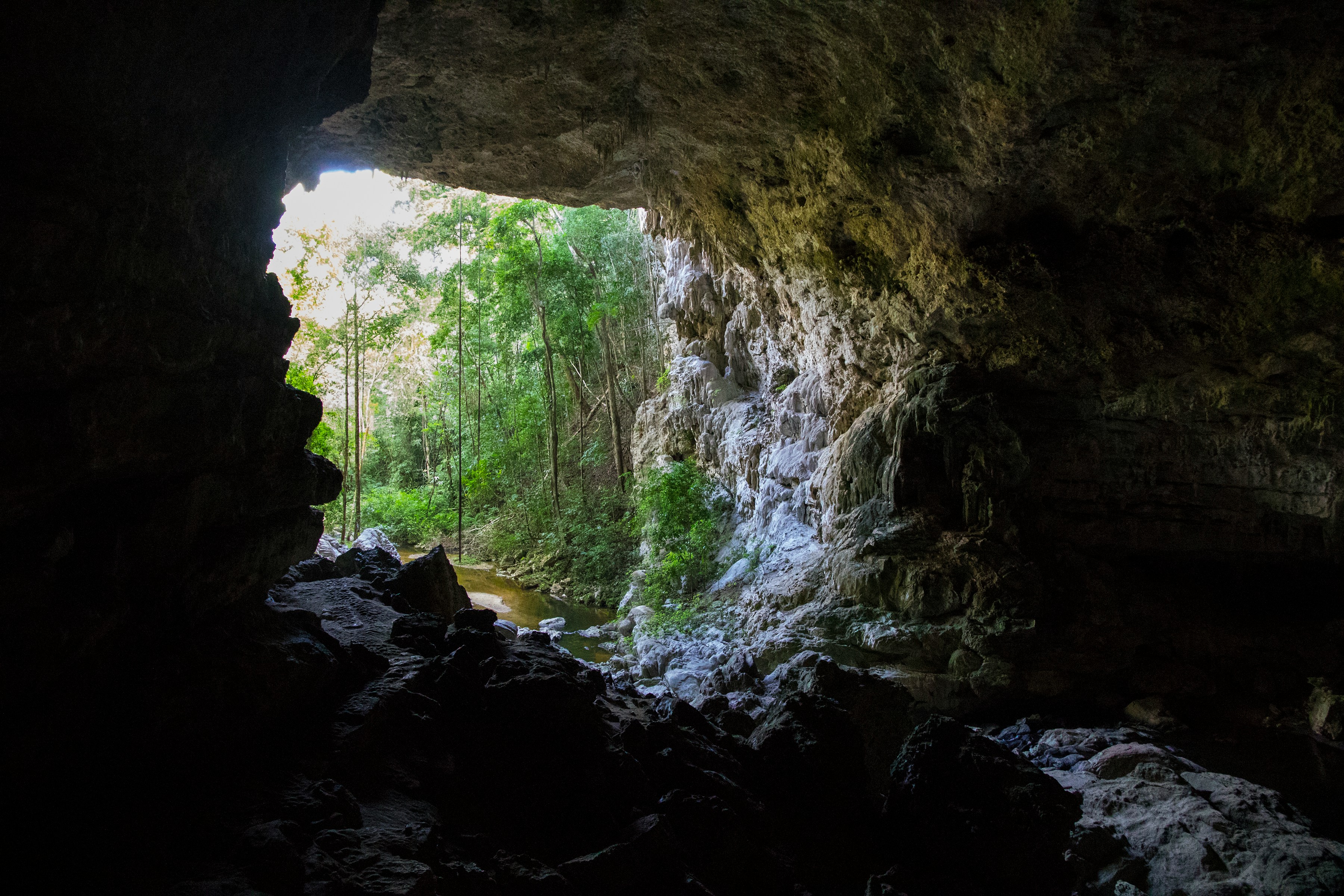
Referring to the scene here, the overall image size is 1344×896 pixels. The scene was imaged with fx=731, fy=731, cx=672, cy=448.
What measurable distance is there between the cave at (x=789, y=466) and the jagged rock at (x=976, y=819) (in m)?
0.03

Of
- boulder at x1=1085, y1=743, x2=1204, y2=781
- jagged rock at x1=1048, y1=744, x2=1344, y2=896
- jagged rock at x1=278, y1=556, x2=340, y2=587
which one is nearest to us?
jagged rock at x1=1048, y1=744, x2=1344, y2=896

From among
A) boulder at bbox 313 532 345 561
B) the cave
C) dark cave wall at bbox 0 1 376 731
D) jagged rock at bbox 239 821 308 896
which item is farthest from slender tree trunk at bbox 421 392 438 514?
jagged rock at bbox 239 821 308 896

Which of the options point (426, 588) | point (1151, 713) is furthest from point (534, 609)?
point (1151, 713)

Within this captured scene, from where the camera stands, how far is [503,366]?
72.2 ft

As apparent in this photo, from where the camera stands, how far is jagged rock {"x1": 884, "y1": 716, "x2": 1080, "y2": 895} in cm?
448

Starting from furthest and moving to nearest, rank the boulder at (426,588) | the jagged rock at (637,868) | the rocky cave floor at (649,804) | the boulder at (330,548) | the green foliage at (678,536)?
the green foliage at (678,536) < the boulder at (330,548) < the boulder at (426,588) < the jagged rock at (637,868) < the rocky cave floor at (649,804)

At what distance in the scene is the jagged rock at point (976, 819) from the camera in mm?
4480

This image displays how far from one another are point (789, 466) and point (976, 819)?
290 inches

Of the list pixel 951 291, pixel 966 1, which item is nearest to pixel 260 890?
pixel 966 1

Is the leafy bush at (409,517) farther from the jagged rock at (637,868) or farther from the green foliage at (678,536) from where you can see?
the jagged rock at (637,868)

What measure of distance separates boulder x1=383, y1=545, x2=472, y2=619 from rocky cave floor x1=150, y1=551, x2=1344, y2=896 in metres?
1.09

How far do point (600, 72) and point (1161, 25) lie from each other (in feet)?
14.9

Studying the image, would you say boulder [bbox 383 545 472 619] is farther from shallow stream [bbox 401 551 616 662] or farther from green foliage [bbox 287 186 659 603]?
green foliage [bbox 287 186 659 603]

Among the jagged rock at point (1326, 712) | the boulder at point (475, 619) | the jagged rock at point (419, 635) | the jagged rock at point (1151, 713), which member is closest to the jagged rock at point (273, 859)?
the jagged rock at point (419, 635)
